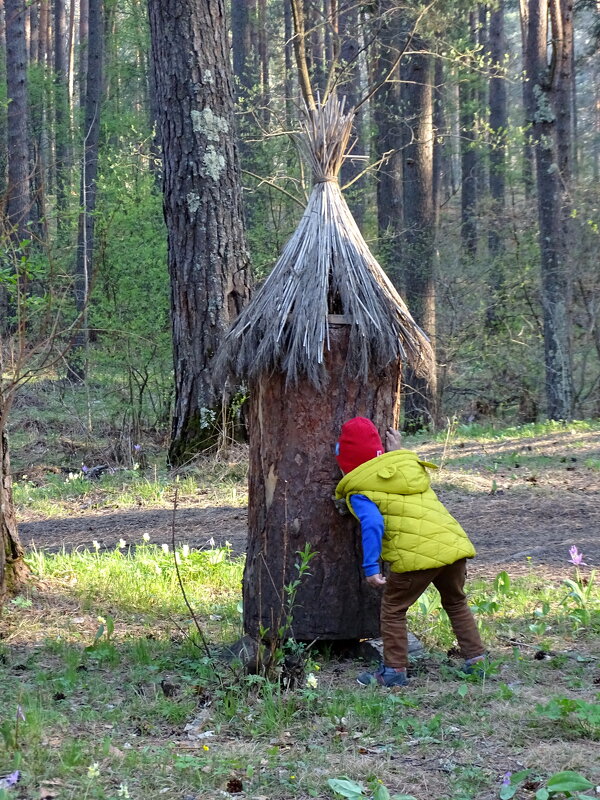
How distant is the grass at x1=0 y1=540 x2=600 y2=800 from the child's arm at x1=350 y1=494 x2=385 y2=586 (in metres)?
0.51

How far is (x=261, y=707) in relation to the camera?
11.5 feet

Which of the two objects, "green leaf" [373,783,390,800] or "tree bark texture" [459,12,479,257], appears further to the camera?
"tree bark texture" [459,12,479,257]

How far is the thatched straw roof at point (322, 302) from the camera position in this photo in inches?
158

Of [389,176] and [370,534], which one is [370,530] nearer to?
[370,534]

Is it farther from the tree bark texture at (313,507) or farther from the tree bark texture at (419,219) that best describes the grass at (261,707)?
the tree bark texture at (419,219)

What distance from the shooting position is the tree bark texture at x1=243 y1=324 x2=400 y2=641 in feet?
13.4

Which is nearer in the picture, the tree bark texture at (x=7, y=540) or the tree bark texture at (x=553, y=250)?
the tree bark texture at (x=7, y=540)

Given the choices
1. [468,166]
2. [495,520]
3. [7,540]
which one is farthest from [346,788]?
[468,166]

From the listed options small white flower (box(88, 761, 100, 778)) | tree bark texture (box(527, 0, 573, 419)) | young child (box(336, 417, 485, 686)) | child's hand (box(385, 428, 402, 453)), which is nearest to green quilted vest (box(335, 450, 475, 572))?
young child (box(336, 417, 485, 686))

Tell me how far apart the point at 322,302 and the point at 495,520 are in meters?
3.43

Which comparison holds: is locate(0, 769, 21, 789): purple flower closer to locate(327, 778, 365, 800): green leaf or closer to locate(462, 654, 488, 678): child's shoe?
locate(327, 778, 365, 800): green leaf

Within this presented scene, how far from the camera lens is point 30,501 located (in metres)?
7.99

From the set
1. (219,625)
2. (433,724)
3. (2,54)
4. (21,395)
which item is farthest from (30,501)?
(2,54)

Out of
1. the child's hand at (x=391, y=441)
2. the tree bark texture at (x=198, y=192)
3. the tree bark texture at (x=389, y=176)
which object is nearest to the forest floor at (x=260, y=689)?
the child's hand at (x=391, y=441)
